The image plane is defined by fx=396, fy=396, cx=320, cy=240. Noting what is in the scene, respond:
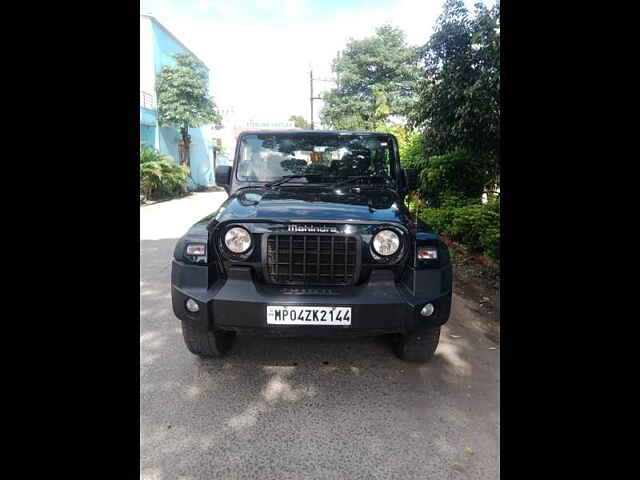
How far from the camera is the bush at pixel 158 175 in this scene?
50.8 feet

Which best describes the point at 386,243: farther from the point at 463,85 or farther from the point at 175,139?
the point at 175,139

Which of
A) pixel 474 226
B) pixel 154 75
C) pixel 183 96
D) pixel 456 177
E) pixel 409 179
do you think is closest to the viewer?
pixel 409 179

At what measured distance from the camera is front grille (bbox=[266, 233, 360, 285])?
8.40 ft

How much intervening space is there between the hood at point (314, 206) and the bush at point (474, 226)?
263 cm

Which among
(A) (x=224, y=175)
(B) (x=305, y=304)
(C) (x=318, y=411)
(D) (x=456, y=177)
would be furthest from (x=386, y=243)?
(D) (x=456, y=177)

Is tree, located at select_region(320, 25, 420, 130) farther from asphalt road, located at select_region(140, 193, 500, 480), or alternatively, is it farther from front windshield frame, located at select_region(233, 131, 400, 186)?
asphalt road, located at select_region(140, 193, 500, 480)

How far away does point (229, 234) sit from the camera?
8.46 ft

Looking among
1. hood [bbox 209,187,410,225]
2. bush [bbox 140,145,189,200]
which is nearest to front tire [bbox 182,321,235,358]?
hood [bbox 209,187,410,225]

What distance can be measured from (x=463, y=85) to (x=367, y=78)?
22.9 metres

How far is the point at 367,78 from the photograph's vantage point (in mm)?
27453
